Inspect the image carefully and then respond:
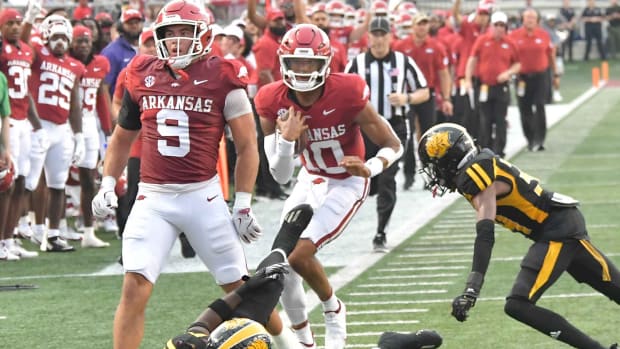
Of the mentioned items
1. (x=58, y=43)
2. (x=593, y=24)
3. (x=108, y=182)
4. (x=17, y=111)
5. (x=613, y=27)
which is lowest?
(x=613, y=27)

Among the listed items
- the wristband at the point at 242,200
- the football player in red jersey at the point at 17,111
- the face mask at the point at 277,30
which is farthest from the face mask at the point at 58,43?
the wristband at the point at 242,200

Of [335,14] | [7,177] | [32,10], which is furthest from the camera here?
[335,14]

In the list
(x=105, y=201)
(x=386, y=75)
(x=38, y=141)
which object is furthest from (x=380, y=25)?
(x=105, y=201)

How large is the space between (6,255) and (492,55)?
838 centimetres

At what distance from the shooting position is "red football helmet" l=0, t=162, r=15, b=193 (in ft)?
35.5

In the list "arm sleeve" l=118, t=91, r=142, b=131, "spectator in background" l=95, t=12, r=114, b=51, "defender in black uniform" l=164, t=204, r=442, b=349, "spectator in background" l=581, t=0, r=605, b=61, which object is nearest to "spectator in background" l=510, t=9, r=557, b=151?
"spectator in background" l=95, t=12, r=114, b=51

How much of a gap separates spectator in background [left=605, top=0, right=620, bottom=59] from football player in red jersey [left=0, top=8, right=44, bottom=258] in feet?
104

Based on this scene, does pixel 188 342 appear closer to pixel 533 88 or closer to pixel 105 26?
pixel 105 26

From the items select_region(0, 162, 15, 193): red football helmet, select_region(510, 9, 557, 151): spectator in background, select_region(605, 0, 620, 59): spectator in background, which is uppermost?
select_region(0, 162, 15, 193): red football helmet

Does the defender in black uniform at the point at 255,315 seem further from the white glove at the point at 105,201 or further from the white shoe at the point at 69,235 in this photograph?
the white shoe at the point at 69,235

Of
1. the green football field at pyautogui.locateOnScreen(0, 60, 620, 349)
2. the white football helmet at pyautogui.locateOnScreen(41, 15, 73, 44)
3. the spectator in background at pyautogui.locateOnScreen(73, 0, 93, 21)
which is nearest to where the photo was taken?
the green football field at pyautogui.locateOnScreen(0, 60, 620, 349)

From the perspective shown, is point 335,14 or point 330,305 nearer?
point 330,305

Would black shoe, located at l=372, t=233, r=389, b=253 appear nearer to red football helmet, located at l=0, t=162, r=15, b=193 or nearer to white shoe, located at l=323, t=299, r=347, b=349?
red football helmet, located at l=0, t=162, r=15, b=193

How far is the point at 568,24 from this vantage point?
133ft
